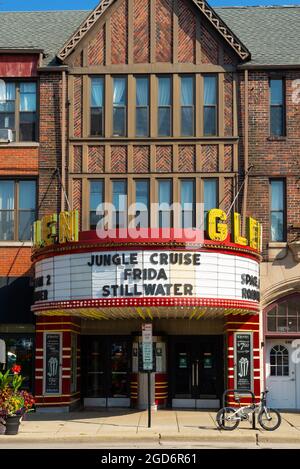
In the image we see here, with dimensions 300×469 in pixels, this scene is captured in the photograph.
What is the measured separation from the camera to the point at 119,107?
26.3 m

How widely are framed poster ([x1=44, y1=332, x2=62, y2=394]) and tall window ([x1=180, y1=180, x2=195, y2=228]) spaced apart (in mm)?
5439

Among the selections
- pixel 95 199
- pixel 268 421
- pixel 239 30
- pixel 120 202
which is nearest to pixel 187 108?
pixel 120 202

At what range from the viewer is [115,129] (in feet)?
86.3

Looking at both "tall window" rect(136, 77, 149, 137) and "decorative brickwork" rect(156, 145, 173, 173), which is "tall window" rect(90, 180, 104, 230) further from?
"tall window" rect(136, 77, 149, 137)

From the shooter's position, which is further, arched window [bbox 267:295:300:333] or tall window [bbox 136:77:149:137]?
tall window [bbox 136:77:149:137]

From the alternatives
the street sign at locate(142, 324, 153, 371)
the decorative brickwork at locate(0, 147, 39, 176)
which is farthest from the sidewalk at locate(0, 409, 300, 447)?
the decorative brickwork at locate(0, 147, 39, 176)

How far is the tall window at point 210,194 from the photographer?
1017 inches

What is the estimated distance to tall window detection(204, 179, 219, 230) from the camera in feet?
84.7

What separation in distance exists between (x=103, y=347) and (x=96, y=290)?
5136mm

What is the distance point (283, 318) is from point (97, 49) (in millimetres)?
10759

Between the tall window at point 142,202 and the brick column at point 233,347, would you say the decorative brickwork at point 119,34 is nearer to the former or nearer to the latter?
the tall window at point 142,202

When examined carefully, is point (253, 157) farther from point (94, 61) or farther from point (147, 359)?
point (147, 359)

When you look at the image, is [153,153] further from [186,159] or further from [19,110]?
[19,110]
